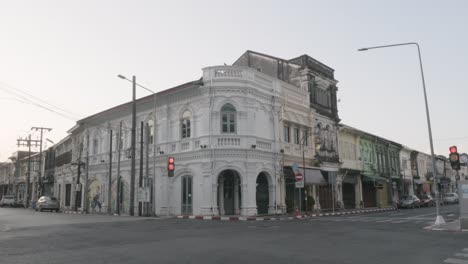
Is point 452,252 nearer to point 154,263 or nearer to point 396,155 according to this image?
point 154,263

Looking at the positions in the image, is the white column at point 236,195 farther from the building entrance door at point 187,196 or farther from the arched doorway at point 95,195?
the arched doorway at point 95,195

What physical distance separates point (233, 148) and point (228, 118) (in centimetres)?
224

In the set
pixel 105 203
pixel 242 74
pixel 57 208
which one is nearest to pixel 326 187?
pixel 242 74

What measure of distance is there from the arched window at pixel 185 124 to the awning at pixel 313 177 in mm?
9281

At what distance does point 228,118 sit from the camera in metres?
26.4

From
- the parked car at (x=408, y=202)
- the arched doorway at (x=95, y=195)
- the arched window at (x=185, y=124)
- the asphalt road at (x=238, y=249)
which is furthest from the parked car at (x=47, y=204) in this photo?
the parked car at (x=408, y=202)

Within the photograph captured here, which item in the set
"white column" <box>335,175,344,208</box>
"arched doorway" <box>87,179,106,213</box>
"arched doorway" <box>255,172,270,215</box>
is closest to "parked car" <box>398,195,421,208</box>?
"white column" <box>335,175,344,208</box>

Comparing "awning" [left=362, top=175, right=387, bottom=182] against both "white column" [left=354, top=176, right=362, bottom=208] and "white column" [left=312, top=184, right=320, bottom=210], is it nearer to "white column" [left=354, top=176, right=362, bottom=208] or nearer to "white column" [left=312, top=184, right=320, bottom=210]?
"white column" [left=354, top=176, right=362, bottom=208]

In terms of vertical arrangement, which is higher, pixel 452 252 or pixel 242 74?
pixel 242 74

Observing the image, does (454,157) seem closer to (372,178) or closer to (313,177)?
(313,177)

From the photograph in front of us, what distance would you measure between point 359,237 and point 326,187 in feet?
71.9

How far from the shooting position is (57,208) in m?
38.9

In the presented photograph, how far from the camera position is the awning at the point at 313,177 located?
29994 millimetres

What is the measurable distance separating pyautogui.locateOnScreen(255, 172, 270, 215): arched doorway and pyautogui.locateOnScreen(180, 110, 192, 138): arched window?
6.12 metres
